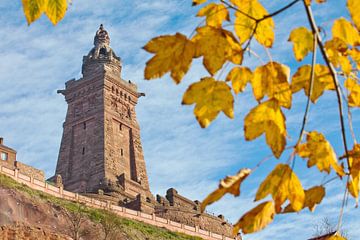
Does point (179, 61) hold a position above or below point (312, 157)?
above

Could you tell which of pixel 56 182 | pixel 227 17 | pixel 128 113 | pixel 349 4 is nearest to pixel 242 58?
pixel 227 17

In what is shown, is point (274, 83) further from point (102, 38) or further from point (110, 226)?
point (102, 38)

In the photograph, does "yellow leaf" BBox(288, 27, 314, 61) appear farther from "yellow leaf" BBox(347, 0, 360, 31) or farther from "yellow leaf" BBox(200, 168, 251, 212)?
"yellow leaf" BBox(200, 168, 251, 212)

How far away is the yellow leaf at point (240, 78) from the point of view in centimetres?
252

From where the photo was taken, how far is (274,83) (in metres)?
2.47

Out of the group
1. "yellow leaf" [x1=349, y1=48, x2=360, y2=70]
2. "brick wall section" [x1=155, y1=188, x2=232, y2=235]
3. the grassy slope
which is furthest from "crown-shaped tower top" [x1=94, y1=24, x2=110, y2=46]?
"yellow leaf" [x1=349, y1=48, x2=360, y2=70]

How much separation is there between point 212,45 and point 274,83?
284 mm

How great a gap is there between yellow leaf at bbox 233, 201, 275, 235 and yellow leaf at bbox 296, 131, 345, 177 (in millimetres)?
349

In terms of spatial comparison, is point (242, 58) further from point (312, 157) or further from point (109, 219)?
point (109, 219)

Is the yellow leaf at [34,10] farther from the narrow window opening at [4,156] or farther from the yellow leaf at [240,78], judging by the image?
the narrow window opening at [4,156]

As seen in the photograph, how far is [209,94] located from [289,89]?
33 cm

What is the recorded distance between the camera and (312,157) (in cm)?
263

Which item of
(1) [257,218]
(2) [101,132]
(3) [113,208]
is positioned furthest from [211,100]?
(2) [101,132]

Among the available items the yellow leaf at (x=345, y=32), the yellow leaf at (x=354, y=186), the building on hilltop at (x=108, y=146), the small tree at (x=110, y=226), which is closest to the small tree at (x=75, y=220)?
the small tree at (x=110, y=226)
